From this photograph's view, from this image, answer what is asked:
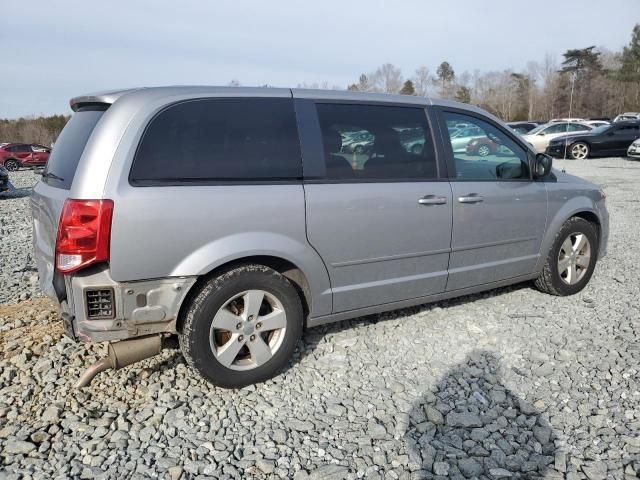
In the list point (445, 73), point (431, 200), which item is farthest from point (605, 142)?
point (445, 73)

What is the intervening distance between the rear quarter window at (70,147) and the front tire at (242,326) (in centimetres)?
108

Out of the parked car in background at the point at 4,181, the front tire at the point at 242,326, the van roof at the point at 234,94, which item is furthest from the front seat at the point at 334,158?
the parked car in background at the point at 4,181

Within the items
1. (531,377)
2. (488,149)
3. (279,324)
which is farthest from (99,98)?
(531,377)

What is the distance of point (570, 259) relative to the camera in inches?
190

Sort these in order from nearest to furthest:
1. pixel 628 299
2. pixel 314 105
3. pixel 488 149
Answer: pixel 314 105
pixel 488 149
pixel 628 299

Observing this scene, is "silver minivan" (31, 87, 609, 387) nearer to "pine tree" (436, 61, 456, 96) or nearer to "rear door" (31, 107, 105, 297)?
"rear door" (31, 107, 105, 297)

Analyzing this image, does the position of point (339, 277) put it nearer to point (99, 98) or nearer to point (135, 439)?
point (135, 439)

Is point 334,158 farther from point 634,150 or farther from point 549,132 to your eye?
point 549,132

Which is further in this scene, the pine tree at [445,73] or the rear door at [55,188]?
the pine tree at [445,73]

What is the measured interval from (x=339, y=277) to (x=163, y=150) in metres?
1.40

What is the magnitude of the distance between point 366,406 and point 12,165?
1203 inches

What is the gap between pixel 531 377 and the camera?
3.38 metres

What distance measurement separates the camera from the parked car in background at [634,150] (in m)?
18.7

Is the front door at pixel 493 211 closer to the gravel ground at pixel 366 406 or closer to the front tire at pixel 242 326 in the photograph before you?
the gravel ground at pixel 366 406
